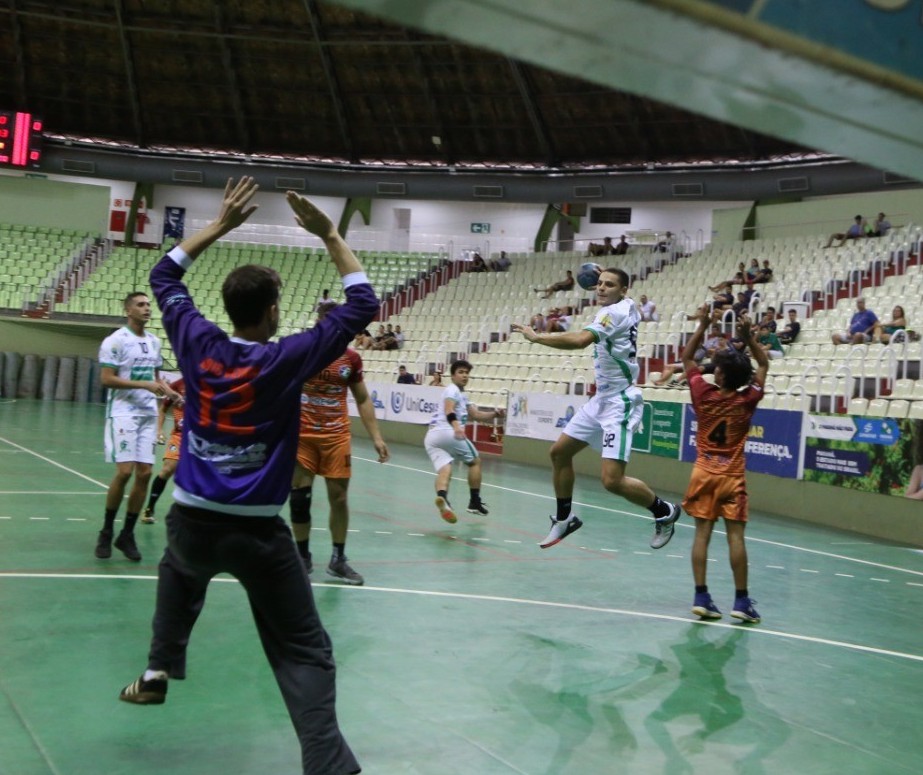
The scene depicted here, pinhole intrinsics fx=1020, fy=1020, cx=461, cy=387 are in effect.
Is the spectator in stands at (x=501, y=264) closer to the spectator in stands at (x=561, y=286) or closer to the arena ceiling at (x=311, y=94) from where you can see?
the arena ceiling at (x=311, y=94)

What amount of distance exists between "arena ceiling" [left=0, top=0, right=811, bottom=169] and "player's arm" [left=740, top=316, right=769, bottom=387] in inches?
967

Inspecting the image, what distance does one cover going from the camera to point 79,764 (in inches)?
159

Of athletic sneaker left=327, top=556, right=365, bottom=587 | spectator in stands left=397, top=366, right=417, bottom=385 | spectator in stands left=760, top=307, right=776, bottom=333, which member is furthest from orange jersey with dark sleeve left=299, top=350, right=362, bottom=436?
spectator in stands left=397, top=366, right=417, bottom=385

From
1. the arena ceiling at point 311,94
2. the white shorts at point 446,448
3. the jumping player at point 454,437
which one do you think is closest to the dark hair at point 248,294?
the jumping player at point 454,437

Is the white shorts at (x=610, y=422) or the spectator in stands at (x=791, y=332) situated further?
the spectator in stands at (x=791, y=332)

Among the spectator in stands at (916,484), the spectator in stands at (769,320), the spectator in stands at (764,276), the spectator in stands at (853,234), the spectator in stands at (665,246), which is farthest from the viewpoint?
the spectator in stands at (665,246)

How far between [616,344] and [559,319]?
57.9ft

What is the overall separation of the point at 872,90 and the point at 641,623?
617 cm

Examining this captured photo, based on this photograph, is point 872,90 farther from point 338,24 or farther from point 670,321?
point 338,24

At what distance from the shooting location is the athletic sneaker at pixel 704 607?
7637 mm

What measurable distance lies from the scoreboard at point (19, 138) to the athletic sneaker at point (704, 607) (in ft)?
109

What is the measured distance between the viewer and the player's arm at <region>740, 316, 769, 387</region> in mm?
7309

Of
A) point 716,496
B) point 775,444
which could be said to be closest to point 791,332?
point 775,444

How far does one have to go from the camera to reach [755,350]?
7.63 meters
